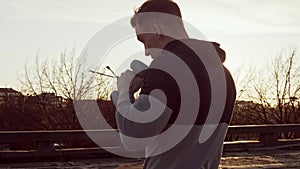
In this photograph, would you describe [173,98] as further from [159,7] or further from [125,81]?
[159,7]

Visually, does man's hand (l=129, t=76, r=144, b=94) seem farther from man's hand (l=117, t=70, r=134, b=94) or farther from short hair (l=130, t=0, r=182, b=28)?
short hair (l=130, t=0, r=182, b=28)

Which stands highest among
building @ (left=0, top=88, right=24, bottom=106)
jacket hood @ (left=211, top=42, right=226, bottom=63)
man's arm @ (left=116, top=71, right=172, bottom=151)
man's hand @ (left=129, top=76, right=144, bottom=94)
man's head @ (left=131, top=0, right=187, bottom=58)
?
building @ (left=0, top=88, right=24, bottom=106)

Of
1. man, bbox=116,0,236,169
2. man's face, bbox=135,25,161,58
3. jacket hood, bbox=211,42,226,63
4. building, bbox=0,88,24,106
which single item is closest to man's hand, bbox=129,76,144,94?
man, bbox=116,0,236,169

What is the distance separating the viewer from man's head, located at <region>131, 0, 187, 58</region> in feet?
7.82

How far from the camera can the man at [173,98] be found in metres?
2.20

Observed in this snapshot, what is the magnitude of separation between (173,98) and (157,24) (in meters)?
0.36

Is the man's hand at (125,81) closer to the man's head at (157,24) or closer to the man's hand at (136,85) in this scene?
the man's hand at (136,85)

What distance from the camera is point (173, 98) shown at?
2215mm

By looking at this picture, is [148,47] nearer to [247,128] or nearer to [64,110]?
[247,128]

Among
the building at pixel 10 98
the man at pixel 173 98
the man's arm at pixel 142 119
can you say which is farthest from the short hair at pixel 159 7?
the building at pixel 10 98

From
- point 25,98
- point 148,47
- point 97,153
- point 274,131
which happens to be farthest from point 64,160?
point 25,98

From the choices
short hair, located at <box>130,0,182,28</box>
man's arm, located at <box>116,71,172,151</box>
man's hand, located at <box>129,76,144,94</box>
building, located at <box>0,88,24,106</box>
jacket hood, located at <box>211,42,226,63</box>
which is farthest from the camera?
building, located at <box>0,88,24,106</box>

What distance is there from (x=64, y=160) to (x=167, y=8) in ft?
33.3

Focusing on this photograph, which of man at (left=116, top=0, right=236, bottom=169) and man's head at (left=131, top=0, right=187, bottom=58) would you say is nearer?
man at (left=116, top=0, right=236, bottom=169)
